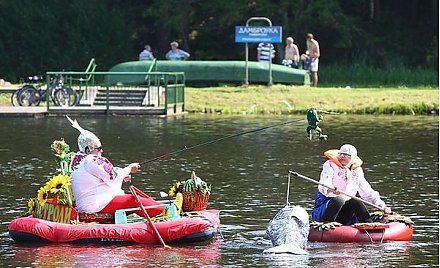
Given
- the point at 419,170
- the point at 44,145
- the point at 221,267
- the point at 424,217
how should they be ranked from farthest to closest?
the point at 44,145
the point at 419,170
the point at 424,217
the point at 221,267

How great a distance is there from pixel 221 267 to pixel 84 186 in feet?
7.52

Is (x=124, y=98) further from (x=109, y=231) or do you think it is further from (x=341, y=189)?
(x=109, y=231)

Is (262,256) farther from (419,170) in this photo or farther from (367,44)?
(367,44)

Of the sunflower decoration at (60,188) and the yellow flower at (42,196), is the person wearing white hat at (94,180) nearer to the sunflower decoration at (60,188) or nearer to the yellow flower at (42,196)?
the sunflower decoration at (60,188)

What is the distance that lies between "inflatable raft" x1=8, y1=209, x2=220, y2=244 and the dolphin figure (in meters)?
0.83

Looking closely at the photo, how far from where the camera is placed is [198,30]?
53.2m

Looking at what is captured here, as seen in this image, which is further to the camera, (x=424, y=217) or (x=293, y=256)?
(x=424, y=217)

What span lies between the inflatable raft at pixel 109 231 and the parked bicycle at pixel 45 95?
A: 21.0 m

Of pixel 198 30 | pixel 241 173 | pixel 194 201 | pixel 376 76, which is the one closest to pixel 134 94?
pixel 376 76

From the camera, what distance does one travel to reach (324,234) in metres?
15.7

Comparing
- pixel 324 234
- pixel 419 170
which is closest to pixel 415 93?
pixel 419 170

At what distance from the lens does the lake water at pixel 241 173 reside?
14977 mm

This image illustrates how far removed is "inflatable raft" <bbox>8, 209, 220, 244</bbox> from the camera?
50.9 ft

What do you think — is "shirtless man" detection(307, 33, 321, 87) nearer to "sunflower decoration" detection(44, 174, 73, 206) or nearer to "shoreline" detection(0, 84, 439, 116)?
"shoreline" detection(0, 84, 439, 116)
